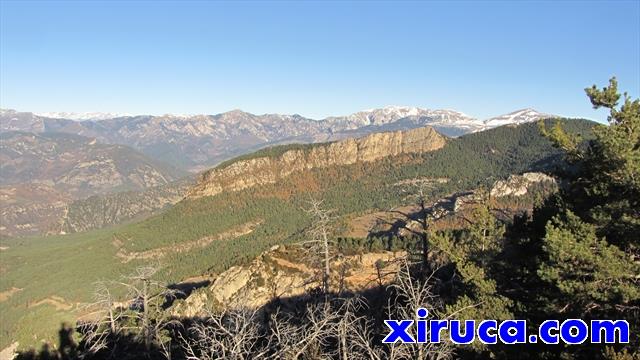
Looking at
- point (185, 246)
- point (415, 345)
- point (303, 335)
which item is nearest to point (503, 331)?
point (415, 345)

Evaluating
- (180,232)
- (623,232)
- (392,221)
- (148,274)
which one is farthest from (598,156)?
(180,232)

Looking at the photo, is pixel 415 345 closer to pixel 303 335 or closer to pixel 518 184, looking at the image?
pixel 303 335

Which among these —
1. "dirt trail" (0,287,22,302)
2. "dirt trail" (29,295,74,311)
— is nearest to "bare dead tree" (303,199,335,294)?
"dirt trail" (29,295,74,311)

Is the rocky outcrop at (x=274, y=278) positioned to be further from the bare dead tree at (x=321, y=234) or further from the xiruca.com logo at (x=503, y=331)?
the xiruca.com logo at (x=503, y=331)

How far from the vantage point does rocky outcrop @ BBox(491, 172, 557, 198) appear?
529 ft

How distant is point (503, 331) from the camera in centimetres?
2670

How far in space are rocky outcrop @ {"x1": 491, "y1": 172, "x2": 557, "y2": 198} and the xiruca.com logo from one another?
142263 mm

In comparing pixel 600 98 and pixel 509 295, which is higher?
pixel 600 98

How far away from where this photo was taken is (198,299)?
65625 millimetres

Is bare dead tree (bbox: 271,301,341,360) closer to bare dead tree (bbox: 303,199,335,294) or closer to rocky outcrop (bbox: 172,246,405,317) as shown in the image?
bare dead tree (bbox: 303,199,335,294)

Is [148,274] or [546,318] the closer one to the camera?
[546,318]

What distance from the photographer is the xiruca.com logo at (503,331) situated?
724 inches

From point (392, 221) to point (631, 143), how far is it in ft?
460

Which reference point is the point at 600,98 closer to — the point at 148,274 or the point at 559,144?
the point at 559,144
